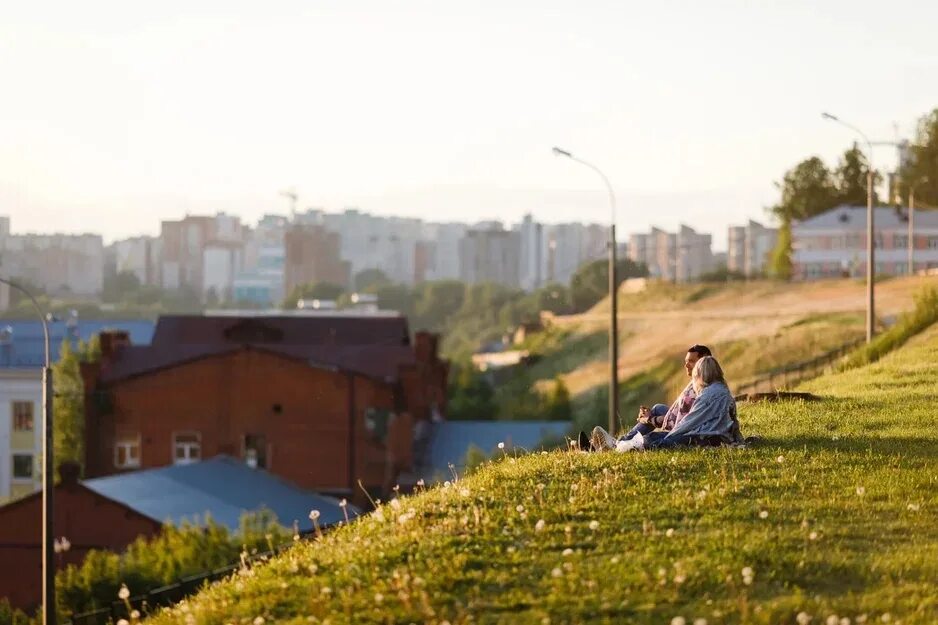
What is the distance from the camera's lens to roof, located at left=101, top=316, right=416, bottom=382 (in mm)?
68312

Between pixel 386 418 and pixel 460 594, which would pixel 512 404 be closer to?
pixel 386 418

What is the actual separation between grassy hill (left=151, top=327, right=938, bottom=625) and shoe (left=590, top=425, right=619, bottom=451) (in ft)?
3.17

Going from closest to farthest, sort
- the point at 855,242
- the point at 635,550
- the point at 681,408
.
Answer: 1. the point at 635,550
2. the point at 681,408
3. the point at 855,242

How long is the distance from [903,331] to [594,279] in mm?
127644

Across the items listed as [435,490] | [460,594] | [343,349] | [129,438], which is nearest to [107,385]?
[129,438]

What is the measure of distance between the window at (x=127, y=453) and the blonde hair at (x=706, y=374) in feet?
169

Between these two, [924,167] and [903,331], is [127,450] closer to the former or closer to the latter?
[903,331]

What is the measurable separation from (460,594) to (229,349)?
56281 mm

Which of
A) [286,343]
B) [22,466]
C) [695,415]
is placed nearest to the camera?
[695,415]

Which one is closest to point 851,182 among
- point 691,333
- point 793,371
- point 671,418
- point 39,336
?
point 691,333

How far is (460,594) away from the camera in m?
12.0

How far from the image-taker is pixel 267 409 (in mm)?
66688

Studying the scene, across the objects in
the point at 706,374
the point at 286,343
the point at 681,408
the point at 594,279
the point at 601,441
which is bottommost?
the point at 286,343

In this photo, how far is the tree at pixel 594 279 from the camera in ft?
538
